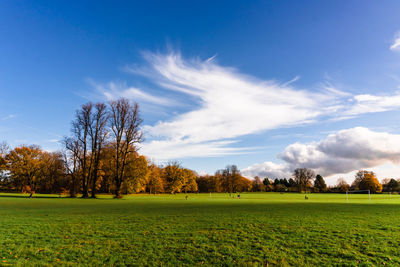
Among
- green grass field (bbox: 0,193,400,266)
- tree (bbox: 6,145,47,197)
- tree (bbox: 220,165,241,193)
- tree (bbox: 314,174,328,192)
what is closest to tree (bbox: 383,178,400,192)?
tree (bbox: 314,174,328,192)

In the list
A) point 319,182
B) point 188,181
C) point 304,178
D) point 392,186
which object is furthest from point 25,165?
point 392,186

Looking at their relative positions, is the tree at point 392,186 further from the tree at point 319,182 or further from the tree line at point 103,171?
the tree at point 319,182

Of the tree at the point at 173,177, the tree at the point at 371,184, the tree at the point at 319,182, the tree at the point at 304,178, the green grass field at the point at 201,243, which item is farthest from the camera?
the tree at the point at 319,182

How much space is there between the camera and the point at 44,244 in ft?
31.9

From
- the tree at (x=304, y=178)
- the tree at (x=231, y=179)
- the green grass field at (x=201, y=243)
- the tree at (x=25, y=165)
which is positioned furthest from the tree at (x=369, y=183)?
the tree at (x=25, y=165)

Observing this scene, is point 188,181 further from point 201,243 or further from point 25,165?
point 201,243

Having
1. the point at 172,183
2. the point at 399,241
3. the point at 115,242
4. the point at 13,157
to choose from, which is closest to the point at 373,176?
the point at 172,183

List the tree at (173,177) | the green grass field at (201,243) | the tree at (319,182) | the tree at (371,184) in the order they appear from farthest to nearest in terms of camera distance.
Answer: the tree at (319,182)
the tree at (371,184)
the tree at (173,177)
the green grass field at (201,243)

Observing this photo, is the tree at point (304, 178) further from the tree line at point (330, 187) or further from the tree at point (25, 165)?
the tree at point (25, 165)

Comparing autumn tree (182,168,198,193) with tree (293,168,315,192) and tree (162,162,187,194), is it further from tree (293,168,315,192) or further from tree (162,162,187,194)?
tree (293,168,315,192)

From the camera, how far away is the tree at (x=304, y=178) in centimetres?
13675

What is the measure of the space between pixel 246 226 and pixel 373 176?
12855 cm

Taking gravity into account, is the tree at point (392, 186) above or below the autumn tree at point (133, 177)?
below

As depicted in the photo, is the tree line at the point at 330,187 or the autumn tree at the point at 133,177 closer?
the autumn tree at the point at 133,177
